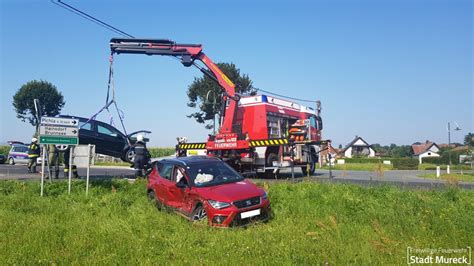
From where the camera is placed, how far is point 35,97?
59.7 metres

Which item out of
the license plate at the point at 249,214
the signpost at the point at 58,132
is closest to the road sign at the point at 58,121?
the signpost at the point at 58,132

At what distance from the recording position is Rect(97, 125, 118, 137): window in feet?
55.0

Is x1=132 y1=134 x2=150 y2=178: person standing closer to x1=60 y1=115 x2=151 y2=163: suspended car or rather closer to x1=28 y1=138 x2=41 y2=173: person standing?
x1=60 y1=115 x2=151 y2=163: suspended car

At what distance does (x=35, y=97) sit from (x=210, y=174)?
194 ft

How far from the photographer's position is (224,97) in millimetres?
17406

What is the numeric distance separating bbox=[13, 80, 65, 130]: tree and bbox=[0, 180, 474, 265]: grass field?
5488 centimetres

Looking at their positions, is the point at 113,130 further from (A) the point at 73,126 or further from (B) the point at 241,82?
(B) the point at 241,82

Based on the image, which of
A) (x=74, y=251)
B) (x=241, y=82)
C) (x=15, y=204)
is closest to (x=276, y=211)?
(x=74, y=251)

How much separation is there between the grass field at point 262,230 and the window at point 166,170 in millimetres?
842

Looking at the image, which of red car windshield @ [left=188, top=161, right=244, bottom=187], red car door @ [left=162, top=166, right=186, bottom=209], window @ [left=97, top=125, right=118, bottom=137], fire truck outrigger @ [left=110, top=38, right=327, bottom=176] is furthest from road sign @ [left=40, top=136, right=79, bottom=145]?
fire truck outrigger @ [left=110, top=38, right=327, bottom=176]

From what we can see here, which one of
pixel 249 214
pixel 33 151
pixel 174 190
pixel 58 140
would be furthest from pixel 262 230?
pixel 33 151

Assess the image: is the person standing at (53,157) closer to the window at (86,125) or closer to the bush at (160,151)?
the window at (86,125)

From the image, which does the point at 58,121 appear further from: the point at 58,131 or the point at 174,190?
the point at 174,190

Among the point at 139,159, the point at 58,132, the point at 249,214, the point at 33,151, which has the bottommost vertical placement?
the point at 249,214
